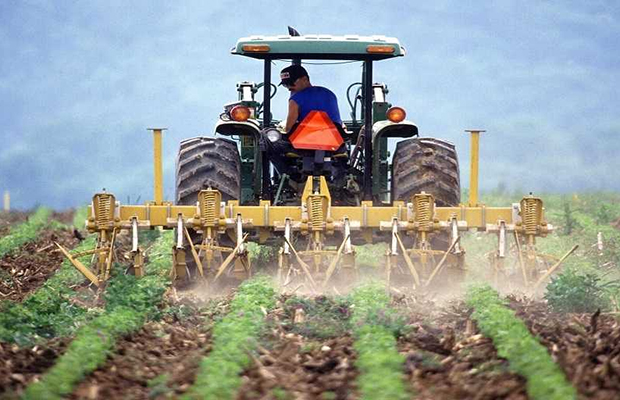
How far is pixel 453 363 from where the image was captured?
26.5 ft

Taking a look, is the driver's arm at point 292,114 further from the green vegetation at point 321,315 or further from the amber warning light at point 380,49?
the green vegetation at point 321,315

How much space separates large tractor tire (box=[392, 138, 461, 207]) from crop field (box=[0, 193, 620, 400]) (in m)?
1.03

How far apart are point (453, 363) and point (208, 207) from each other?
495 centimetres

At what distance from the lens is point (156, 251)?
1711cm

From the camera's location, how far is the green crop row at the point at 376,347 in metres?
7.11

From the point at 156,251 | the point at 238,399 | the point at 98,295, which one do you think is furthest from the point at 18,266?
the point at 238,399

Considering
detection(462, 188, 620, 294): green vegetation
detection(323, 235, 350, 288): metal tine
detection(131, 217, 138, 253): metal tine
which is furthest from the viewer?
detection(462, 188, 620, 294): green vegetation

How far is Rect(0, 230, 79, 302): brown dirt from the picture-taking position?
43.9 ft

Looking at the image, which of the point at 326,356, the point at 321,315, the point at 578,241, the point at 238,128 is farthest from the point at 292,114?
the point at 578,241

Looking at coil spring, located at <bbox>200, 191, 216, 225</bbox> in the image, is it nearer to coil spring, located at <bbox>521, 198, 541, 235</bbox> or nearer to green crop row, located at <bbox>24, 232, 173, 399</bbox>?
green crop row, located at <bbox>24, 232, 173, 399</bbox>

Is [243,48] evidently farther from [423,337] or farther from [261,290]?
Result: [423,337]

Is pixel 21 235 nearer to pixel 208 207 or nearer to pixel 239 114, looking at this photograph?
pixel 239 114

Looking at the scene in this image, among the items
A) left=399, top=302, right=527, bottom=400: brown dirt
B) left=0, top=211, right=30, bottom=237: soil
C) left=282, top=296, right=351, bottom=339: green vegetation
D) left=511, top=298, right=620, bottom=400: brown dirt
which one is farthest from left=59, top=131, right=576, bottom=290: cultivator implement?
left=0, top=211, right=30, bottom=237: soil

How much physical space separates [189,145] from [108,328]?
5008 millimetres
